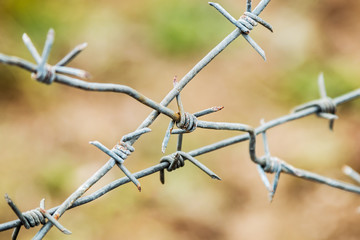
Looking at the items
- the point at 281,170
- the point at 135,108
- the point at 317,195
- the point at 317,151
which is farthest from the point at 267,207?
the point at 281,170

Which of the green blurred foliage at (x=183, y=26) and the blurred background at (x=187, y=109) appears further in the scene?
the green blurred foliage at (x=183, y=26)

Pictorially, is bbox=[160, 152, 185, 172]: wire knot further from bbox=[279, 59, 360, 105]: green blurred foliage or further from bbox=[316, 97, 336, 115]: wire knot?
bbox=[279, 59, 360, 105]: green blurred foliage

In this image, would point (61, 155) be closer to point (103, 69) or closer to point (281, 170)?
point (103, 69)

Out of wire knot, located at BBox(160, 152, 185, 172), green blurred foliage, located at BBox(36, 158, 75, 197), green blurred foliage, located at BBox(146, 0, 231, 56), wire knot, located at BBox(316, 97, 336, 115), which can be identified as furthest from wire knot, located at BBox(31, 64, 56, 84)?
green blurred foliage, located at BBox(146, 0, 231, 56)

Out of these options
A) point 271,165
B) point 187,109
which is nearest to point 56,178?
point 187,109

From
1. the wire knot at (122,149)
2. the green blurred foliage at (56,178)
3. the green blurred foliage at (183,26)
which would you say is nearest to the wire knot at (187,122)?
the wire knot at (122,149)

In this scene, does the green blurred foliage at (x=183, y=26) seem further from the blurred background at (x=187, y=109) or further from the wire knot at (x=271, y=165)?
the wire knot at (x=271, y=165)
